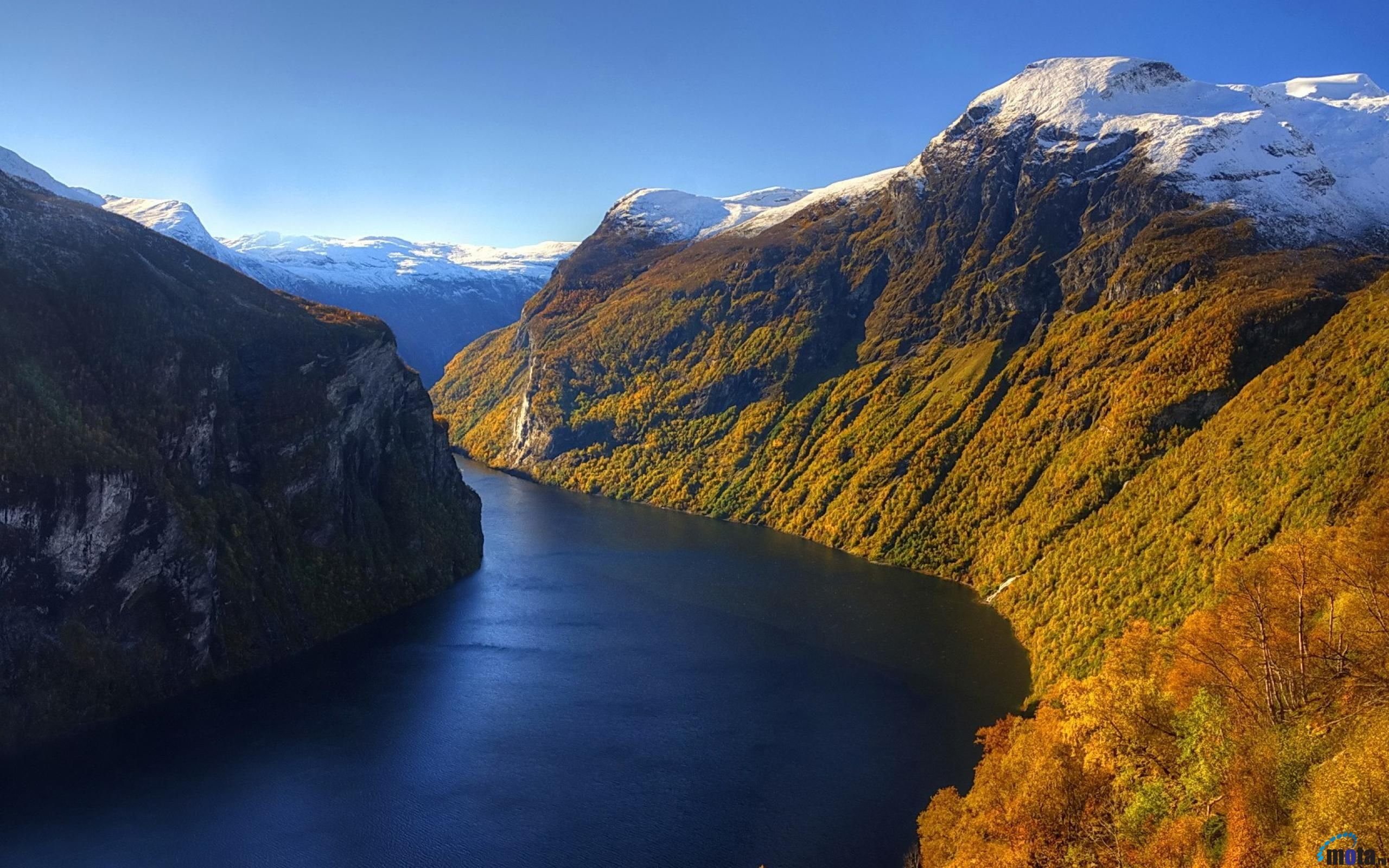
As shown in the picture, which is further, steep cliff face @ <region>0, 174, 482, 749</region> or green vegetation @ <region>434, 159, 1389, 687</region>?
green vegetation @ <region>434, 159, 1389, 687</region>

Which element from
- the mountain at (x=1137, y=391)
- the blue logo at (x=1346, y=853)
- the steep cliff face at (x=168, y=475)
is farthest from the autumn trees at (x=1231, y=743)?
the steep cliff face at (x=168, y=475)

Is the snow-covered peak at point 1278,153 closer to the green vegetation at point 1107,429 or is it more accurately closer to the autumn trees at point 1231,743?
the green vegetation at point 1107,429

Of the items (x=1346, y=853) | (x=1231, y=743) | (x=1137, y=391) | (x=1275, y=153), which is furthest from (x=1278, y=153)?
(x=1346, y=853)

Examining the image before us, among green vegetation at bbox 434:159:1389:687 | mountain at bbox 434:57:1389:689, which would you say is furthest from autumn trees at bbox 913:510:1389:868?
mountain at bbox 434:57:1389:689

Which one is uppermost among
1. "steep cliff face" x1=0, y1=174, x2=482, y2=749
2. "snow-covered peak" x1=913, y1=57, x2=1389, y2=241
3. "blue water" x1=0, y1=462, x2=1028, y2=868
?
"snow-covered peak" x1=913, y1=57, x2=1389, y2=241

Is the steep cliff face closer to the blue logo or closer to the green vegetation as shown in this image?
the green vegetation

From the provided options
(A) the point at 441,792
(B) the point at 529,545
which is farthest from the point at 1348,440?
(B) the point at 529,545

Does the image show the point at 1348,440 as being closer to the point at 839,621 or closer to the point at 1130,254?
the point at 839,621
